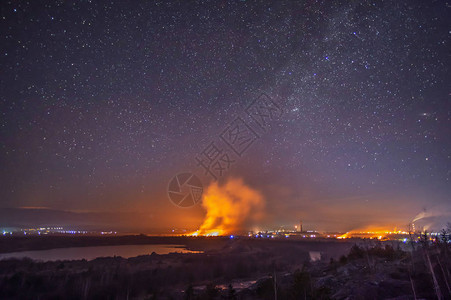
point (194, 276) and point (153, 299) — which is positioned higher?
point (153, 299)

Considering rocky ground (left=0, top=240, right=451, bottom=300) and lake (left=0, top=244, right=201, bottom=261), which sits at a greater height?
rocky ground (left=0, top=240, right=451, bottom=300)

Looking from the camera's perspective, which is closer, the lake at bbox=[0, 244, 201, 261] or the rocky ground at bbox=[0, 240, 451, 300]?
the rocky ground at bbox=[0, 240, 451, 300]

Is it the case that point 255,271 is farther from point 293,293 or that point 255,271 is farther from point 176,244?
point 176,244

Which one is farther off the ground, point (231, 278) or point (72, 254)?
point (231, 278)

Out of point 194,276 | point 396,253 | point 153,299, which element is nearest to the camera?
point 153,299

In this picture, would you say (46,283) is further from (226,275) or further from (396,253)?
(396,253)

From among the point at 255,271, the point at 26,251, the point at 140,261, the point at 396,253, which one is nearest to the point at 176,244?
the point at 26,251

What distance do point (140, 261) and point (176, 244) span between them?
52.2 meters

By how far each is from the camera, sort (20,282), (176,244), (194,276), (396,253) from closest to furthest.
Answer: (20,282) < (396,253) < (194,276) < (176,244)

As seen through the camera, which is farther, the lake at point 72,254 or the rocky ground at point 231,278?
the lake at point 72,254

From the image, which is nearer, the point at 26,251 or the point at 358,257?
the point at 358,257

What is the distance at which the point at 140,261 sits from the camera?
45.4 m

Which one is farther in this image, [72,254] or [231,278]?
[72,254]

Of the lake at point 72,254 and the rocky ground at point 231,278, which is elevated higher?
the rocky ground at point 231,278
